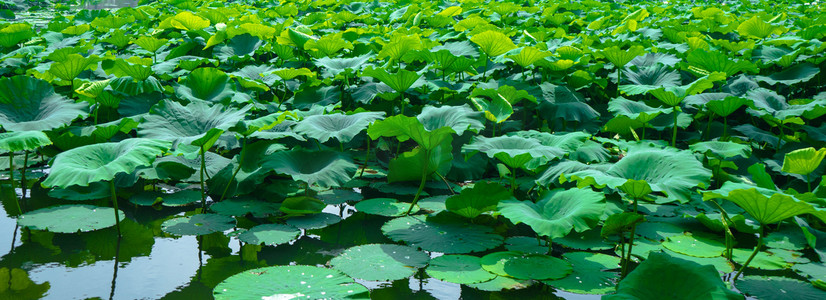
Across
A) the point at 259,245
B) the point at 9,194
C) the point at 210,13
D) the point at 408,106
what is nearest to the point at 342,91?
the point at 408,106

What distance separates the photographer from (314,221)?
7.79 feet

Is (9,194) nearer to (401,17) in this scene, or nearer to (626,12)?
(401,17)

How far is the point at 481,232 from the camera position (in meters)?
2.23

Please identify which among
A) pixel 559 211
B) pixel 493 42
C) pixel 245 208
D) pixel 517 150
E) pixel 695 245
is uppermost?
pixel 493 42

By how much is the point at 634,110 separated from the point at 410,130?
128cm

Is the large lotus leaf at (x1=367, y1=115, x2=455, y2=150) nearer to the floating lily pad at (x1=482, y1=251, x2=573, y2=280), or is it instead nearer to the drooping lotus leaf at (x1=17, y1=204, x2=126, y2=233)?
the floating lily pad at (x1=482, y1=251, x2=573, y2=280)

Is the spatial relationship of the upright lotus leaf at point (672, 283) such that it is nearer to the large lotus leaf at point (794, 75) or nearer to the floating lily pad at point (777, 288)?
the floating lily pad at point (777, 288)

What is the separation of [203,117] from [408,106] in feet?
4.11

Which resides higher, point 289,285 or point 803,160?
point 803,160

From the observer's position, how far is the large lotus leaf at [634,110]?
2682 millimetres

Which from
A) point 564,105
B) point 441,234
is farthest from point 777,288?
point 564,105

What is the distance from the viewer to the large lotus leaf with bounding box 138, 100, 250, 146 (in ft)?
8.01

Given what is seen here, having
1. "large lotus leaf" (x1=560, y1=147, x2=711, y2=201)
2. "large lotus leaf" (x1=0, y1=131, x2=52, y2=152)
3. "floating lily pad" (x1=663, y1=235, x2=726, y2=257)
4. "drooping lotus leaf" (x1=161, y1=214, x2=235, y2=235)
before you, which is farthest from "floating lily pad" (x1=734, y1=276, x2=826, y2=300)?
"large lotus leaf" (x1=0, y1=131, x2=52, y2=152)

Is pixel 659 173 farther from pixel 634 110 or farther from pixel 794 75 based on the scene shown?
pixel 794 75
